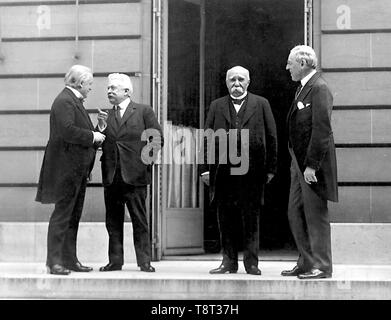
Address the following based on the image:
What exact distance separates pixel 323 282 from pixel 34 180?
15.1ft

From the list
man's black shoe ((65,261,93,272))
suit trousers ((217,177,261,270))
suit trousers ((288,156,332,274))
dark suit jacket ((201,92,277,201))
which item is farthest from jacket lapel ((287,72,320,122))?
man's black shoe ((65,261,93,272))

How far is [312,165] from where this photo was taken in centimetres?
795

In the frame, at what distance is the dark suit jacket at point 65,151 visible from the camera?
8664 millimetres

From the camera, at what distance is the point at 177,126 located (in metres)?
11.1

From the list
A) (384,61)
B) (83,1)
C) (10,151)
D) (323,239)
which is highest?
(83,1)

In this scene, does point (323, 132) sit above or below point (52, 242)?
above

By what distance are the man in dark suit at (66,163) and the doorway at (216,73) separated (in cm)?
231

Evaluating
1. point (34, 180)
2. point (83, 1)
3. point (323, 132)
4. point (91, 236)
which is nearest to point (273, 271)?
point (323, 132)

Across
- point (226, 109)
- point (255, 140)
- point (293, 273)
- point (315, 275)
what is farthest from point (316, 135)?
point (293, 273)

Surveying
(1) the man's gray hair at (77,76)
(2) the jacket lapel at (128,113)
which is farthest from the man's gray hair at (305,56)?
(1) the man's gray hair at (77,76)

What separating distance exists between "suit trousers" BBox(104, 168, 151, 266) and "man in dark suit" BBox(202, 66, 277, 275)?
80 cm

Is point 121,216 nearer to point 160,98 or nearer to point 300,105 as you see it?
point 300,105
